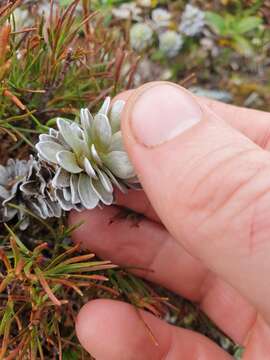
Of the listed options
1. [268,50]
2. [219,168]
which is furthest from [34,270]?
[268,50]

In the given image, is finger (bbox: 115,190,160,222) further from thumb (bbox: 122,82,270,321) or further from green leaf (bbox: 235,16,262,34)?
green leaf (bbox: 235,16,262,34)

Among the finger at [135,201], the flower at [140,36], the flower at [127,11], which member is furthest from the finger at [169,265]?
the flower at [127,11]

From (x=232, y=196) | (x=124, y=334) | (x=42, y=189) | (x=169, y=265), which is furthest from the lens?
(x=169, y=265)

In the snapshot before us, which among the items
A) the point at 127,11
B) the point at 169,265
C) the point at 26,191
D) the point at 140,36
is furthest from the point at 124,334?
the point at 127,11

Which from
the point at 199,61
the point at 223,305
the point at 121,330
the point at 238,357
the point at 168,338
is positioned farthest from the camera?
the point at 199,61

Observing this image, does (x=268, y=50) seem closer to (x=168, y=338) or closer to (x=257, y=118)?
(x=257, y=118)

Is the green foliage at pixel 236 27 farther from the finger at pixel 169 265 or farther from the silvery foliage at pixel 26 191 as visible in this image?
the silvery foliage at pixel 26 191

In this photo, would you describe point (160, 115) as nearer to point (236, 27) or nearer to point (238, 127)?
point (238, 127)
